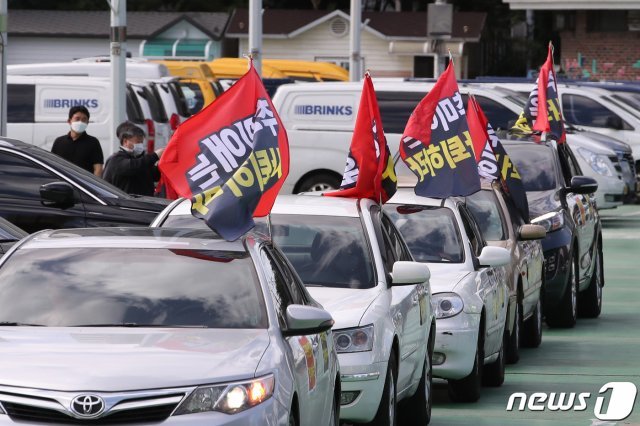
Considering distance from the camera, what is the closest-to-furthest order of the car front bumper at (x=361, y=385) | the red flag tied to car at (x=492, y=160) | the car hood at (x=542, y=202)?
the car front bumper at (x=361, y=385) < the red flag tied to car at (x=492, y=160) < the car hood at (x=542, y=202)

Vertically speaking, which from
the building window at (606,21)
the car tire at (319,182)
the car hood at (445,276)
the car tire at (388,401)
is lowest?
the car tire at (388,401)

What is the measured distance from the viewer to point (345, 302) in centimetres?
970

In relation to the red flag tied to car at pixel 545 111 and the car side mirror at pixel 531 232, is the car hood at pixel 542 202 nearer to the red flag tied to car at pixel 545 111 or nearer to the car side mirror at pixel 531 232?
the red flag tied to car at pixel 545 111

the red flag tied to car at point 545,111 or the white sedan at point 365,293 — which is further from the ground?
the red flag tied to car at point 545,111

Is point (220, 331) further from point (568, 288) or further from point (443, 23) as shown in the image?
point (443, 23)

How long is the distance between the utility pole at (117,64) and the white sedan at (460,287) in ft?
32.0

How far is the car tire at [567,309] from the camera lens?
645 inches

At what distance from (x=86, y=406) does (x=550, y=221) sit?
10.5 m

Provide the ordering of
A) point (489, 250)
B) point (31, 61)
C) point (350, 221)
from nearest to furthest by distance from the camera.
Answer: point (350, 221), point (489, 250), point (31, 61)

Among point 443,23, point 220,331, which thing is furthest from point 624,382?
point 443,23

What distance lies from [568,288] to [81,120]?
6.07 m

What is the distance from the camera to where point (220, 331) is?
24.1ft

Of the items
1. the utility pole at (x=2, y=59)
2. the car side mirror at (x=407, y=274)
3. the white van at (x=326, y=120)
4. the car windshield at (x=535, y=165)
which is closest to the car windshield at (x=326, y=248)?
the car side mirror at (x=407, y=274)

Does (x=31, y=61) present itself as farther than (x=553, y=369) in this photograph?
Yes
